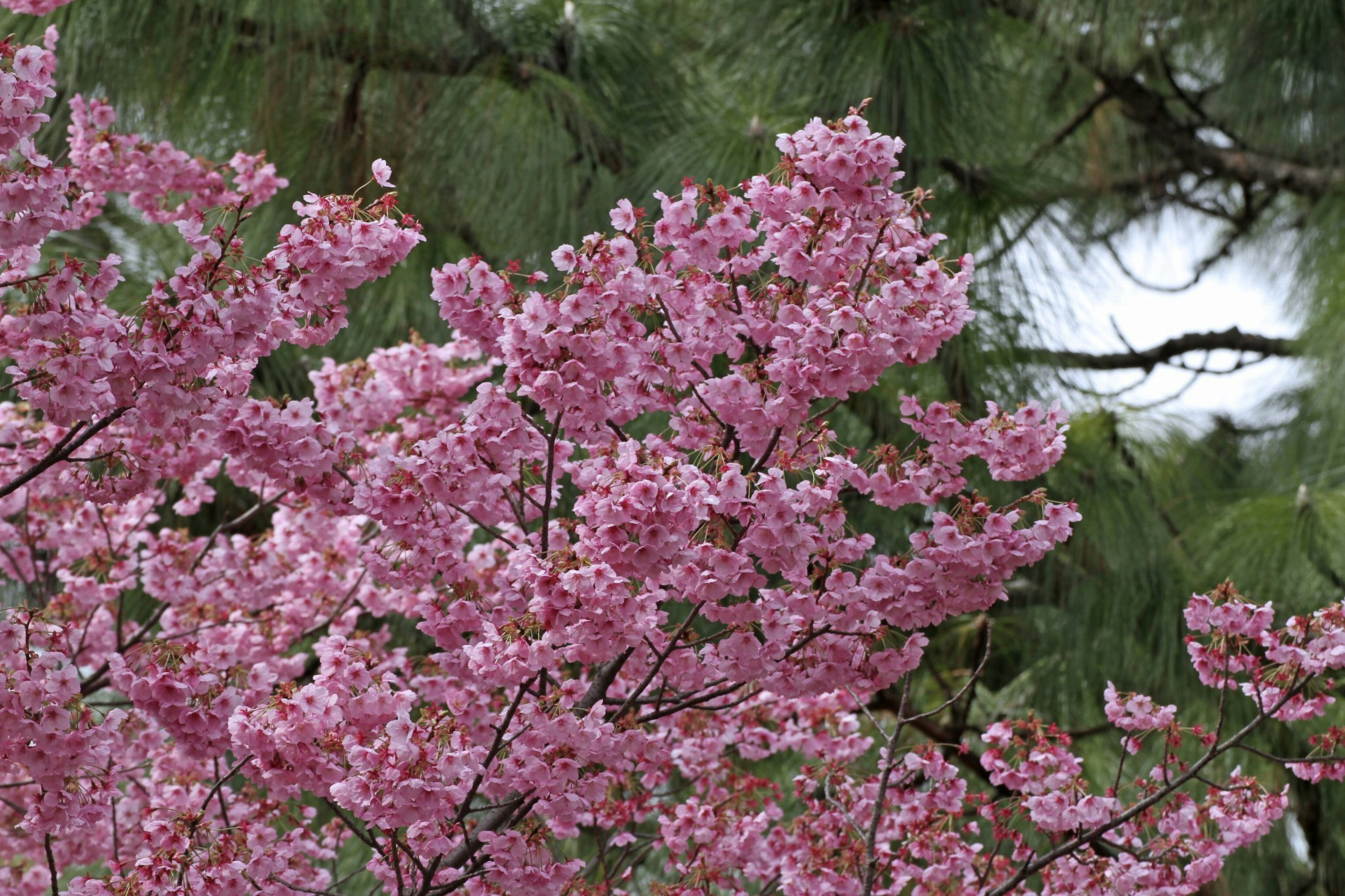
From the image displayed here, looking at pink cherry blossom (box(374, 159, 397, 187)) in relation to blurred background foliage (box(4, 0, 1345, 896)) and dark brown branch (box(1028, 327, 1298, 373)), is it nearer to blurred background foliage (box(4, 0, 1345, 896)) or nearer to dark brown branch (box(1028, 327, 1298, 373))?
blurred background foliage (box(4, 0, 1345, 896))

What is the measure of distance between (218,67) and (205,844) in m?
2.00

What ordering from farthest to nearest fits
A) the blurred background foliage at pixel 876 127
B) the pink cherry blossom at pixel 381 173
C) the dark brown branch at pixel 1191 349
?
1. the dark brown branch at pixel 1191 349
2. the blurred background foliage at pixel 876 127
3. the pink cherry blossom at pixel 381 173

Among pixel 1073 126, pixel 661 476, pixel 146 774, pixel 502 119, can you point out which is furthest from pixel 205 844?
pixel 1073 126

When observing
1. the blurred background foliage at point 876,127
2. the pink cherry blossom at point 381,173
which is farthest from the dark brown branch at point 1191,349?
the pink cherry blossom at point 381,173

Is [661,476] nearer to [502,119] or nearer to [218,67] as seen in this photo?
[502,119]

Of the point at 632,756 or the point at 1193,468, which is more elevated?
the point at 1193,468

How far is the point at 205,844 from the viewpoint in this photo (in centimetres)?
169

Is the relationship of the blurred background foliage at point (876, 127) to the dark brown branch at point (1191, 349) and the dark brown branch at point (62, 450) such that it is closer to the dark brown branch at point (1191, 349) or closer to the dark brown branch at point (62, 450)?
the dark brown branch at point (1191, 349)

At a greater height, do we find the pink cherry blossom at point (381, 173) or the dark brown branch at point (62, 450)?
the pink cherry blossom at point (381, 173)

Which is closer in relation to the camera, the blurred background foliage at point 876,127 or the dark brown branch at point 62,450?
the dark brown branch at point 62,450

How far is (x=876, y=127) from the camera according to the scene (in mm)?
3010

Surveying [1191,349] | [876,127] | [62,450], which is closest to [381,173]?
[62,450]

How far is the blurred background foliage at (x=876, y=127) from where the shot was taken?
3.06m

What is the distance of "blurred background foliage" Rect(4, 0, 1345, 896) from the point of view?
3.06 metres
